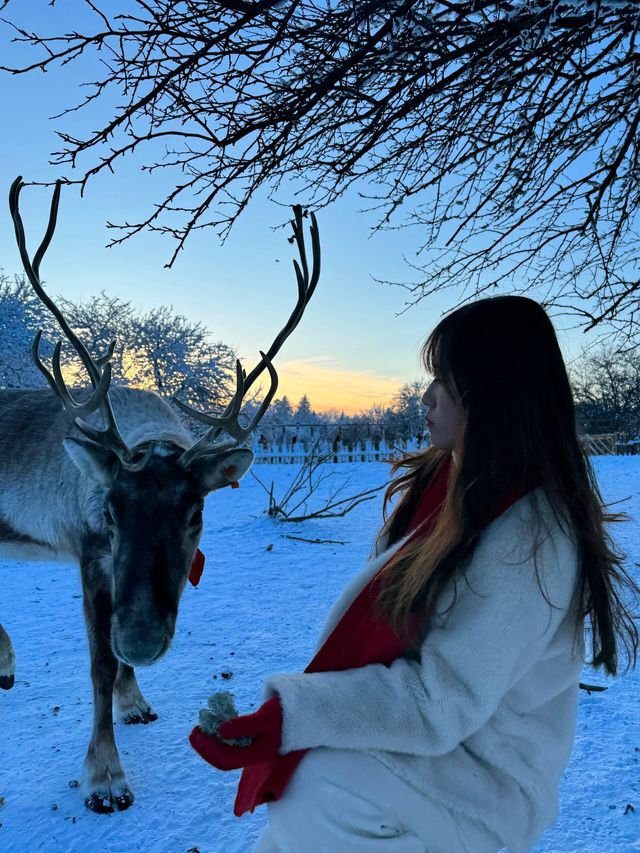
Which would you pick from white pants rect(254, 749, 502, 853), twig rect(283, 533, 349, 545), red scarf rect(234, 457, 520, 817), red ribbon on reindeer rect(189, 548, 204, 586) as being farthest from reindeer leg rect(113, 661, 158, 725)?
twig rect(283, 533, 349, 545)

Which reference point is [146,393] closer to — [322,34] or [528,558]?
[322,34]

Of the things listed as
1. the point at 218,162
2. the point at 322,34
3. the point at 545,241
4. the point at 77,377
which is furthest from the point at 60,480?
the point at 77,377

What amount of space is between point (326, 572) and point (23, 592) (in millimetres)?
3210

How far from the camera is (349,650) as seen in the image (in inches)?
56.9

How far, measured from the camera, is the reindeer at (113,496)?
2385 millimetres

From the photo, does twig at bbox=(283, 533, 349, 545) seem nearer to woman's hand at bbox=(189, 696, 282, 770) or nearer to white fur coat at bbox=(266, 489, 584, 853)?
white fur coat at bbox=(266, 489, 584, 853)

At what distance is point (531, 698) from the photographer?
1.39 metres

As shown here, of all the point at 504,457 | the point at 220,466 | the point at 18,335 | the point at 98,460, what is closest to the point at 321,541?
the point at 220,466

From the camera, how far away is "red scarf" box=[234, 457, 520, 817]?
1367mm

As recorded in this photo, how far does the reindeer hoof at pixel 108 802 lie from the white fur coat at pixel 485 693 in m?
1.78

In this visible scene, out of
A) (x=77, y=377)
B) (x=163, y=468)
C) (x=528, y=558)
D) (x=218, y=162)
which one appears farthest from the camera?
(x=77, y=377)

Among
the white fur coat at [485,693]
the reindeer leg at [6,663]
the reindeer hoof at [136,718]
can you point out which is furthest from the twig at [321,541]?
the white fur coat at [485,693]

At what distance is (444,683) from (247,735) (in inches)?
17.0

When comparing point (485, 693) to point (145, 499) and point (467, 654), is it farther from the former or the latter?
point (145, 499)
